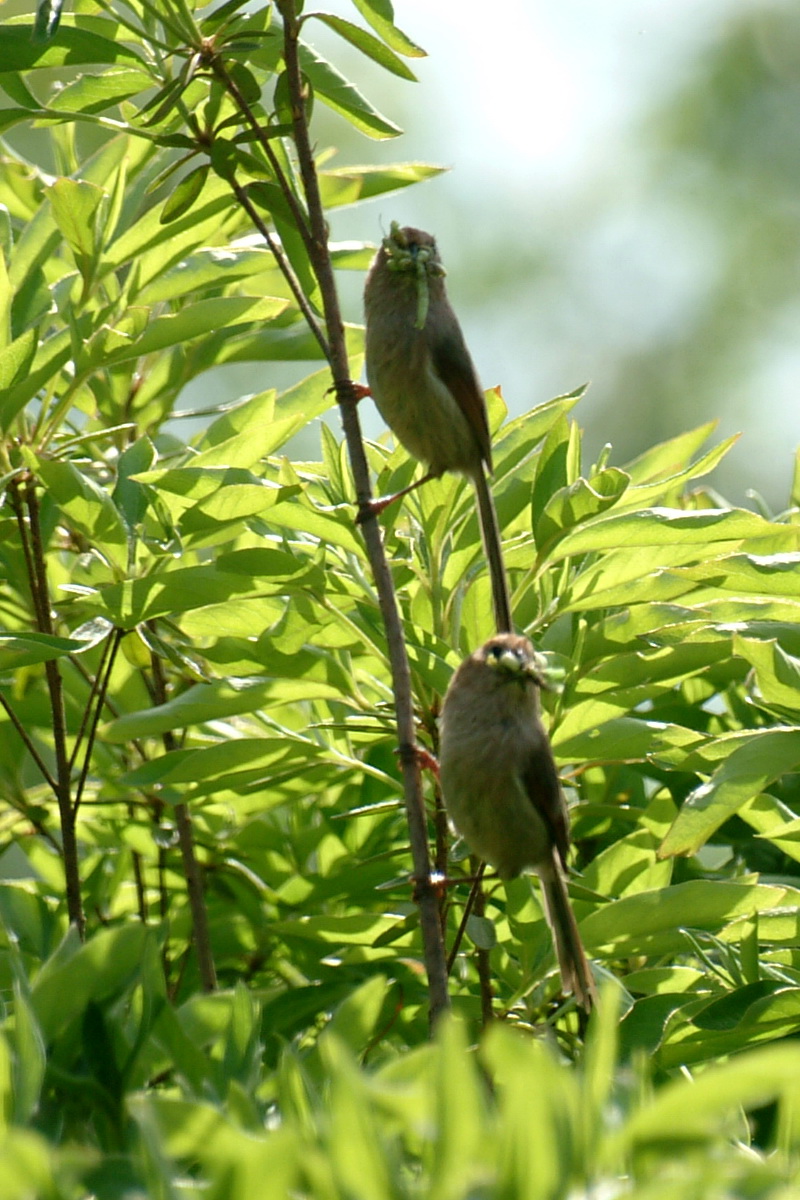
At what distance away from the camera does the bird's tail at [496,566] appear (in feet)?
6.65

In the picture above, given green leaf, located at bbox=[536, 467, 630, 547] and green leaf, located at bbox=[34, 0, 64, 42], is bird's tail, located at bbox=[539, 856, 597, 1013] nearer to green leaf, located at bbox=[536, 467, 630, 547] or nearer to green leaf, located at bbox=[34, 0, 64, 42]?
green leaf, located at bbox=[536, 467, 630, 547]

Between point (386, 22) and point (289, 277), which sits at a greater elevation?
point (386, 22)

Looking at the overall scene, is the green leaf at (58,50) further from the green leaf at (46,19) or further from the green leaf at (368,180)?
the green leaf at (368,180)

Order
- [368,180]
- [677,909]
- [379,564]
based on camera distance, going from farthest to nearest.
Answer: [368,180]
[677,909]
[379,564]

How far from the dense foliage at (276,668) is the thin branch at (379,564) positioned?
0.11 meters

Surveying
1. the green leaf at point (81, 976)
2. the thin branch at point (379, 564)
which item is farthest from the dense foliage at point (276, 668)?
the thin branch at point (379, 564)

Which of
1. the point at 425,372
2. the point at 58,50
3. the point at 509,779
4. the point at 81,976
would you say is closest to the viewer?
the point at 81,976

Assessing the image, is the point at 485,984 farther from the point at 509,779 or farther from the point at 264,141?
the point at 264,141

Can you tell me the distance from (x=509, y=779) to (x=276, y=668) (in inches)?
14.3

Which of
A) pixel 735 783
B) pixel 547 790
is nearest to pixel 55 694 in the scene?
pixel 547 790

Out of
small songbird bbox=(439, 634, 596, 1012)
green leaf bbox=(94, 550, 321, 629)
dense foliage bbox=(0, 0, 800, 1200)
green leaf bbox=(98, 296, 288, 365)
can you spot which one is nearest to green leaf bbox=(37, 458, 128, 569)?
dense foliage bbox=(0, 0, 800, 1200)

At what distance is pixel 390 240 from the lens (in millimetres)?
→ 2377

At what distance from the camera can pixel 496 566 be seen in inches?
80.4

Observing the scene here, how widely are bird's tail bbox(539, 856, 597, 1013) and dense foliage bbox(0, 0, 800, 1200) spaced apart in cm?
5
